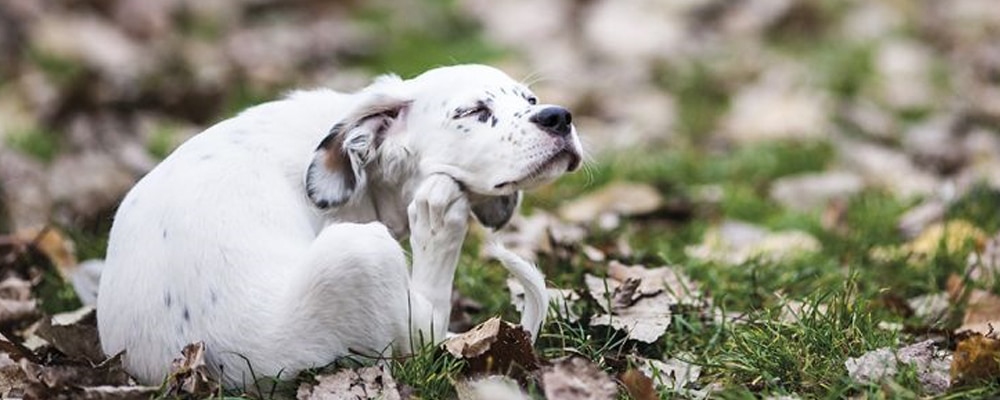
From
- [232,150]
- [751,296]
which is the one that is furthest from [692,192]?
[232,150]

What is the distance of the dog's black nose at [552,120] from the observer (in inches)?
116

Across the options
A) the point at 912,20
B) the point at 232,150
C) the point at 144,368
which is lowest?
the point at 912,20

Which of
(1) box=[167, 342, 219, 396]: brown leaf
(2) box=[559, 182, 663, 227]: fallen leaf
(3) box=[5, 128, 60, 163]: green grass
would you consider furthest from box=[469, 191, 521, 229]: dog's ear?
(3) box=[5, 128, 60, 163]: green grass

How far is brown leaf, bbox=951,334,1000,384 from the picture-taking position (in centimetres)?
272

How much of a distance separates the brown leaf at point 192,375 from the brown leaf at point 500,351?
0.52 metres

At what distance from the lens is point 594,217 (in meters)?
4.63

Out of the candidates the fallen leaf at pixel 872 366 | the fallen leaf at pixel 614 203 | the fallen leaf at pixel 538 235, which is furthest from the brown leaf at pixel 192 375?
the fallen leaf at pixel 614 203

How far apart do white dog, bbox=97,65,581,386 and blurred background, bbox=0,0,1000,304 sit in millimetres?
1414

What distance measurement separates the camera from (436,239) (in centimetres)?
298

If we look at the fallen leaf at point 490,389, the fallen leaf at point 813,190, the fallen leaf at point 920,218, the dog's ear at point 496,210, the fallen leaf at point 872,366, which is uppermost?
the dog's ear at point 496,210

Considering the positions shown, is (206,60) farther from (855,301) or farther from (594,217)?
(855,301)

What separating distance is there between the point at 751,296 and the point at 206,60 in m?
4.69

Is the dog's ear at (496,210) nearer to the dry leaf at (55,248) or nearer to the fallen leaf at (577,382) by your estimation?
the fallen leaf at (577,382)

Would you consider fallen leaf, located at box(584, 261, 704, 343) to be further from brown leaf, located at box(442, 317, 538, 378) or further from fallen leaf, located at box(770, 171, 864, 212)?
fallen leaf, located at box(770, 171, 864, 212)
